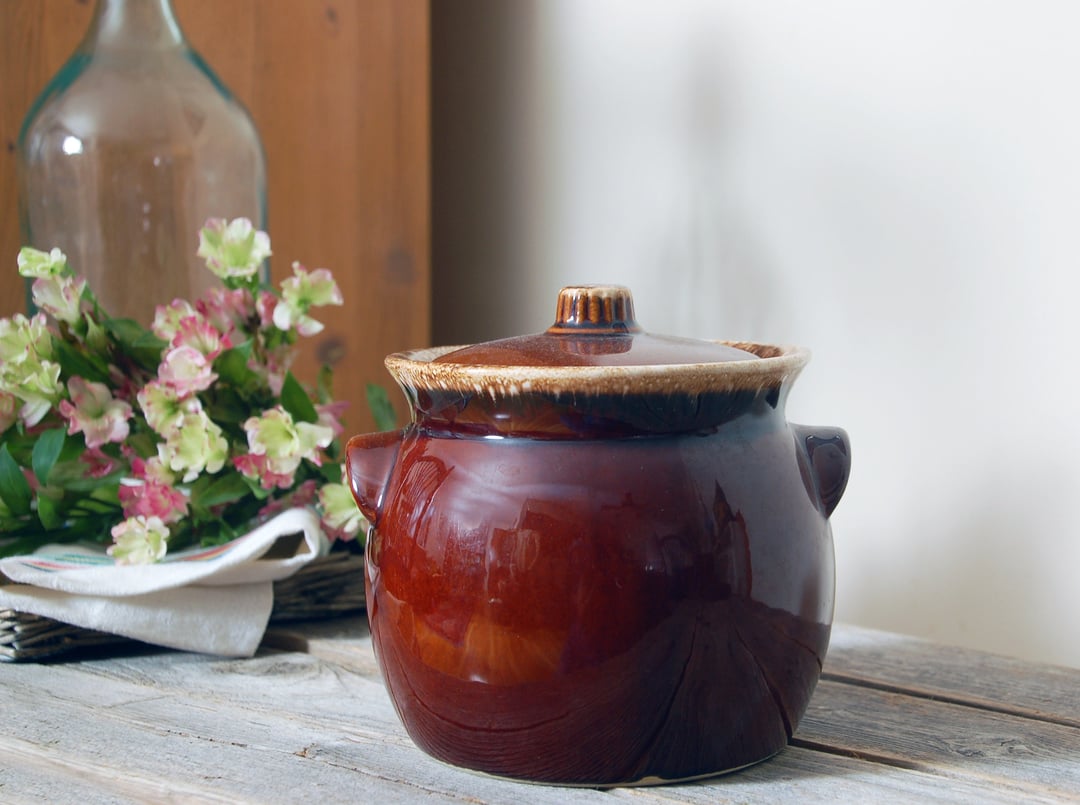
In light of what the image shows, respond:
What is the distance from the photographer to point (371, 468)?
0.61 meters

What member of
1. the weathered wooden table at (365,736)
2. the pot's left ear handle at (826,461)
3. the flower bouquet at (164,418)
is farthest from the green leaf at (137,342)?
the pot's left ear handle at (826,461)

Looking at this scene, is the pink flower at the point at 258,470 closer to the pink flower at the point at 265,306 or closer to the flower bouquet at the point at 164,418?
the flower bouquet at the point at 164,418

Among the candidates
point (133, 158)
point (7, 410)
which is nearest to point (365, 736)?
point (7, 410)

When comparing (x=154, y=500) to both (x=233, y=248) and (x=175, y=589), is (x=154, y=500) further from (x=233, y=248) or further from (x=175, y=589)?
(x=233, y=248)

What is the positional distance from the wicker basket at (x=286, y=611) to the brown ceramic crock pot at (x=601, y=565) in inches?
10.8

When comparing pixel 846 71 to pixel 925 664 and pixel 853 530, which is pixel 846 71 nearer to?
pixel 853 530

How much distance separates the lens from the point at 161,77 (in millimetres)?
972

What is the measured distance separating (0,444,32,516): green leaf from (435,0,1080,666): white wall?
605 mm

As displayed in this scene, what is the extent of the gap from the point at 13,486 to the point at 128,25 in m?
0.41

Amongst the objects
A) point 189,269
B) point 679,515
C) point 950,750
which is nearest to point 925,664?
point 950,750

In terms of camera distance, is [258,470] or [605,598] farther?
[258,470]

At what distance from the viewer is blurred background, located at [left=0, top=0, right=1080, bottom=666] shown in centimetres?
90

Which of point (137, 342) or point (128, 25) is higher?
point (128, 25)

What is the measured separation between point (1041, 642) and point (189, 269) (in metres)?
0.77
